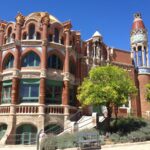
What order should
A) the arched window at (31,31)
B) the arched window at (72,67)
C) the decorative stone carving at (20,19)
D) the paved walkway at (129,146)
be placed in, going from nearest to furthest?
the paved walkway at (129,146) < the decorative stone carving at (20,19) < the arched window at (31,31) < the arched window at (72,67)

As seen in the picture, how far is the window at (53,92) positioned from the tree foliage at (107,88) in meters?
4.00

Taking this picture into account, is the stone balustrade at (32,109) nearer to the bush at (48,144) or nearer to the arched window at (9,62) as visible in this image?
the arched window at (9,62)

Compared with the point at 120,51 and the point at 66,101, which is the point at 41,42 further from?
the point at 120,51

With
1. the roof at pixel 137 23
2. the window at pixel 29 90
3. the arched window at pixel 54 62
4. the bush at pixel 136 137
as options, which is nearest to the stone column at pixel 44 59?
the window at pixel 29 90

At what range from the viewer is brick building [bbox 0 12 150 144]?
2667 cm

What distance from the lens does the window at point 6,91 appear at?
28266 mm

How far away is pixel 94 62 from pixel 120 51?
5516mm

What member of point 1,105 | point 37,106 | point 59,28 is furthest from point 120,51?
point 1,105

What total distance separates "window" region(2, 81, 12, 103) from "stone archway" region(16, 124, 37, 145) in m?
3.45

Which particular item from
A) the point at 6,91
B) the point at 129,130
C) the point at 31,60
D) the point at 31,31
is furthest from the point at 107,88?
the point at 31,31

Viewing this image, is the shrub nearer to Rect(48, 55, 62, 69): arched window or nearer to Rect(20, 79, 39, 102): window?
Rect(20, 79, 39, 102): window

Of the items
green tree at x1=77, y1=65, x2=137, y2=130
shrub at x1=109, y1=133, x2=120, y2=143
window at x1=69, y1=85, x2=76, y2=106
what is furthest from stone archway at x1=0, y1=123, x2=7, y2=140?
shrub at x1=109, y1=133, x2=120, y2=143

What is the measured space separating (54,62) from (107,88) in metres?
8.36

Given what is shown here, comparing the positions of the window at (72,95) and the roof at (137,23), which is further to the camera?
the roof at (137,23)
